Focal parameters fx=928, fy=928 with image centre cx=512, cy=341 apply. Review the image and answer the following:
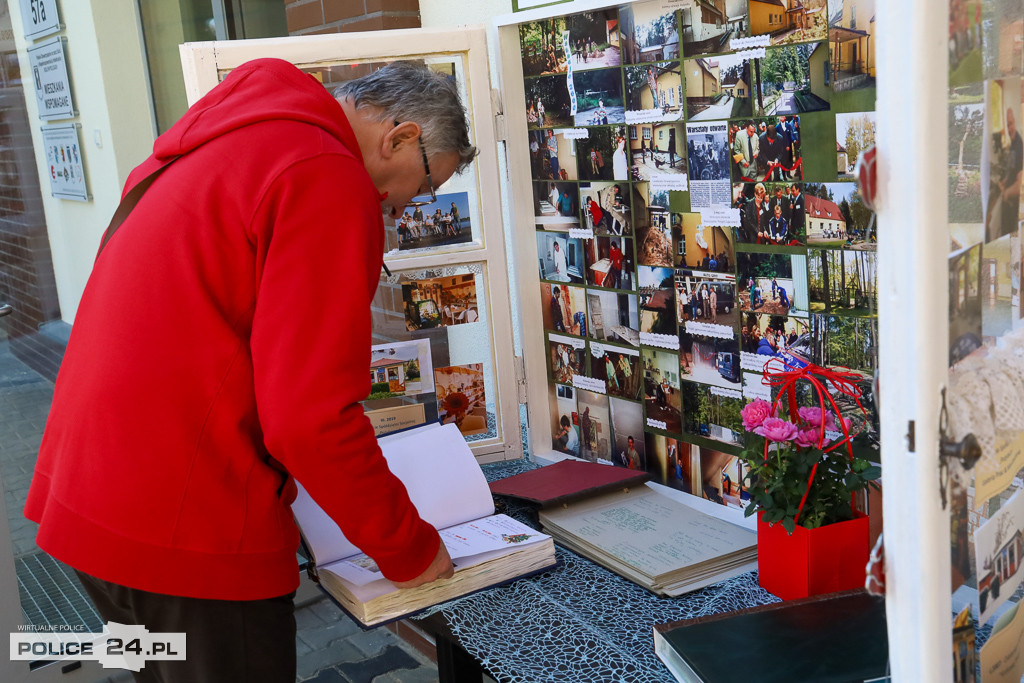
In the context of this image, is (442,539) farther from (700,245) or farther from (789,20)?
(789,20)

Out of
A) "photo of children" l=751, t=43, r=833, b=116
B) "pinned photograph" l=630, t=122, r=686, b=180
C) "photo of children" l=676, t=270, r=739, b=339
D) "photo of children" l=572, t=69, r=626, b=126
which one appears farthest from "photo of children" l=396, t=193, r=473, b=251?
"photo of children" l=751, t=43, r=833, b=116

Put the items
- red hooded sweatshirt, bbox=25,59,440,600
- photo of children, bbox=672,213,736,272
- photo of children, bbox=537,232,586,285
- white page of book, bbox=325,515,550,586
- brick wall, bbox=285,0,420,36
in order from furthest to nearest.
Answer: brick wall, bbox=285,0,420,36 → photo of children, bbox=537,232,586,285 → photo of children, bbox=672,213,736,272 → white page of book, bbox=325,515,550,586 → red hooded sweatshirt, bbox=25,59,440,600

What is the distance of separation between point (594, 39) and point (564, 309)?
61cm

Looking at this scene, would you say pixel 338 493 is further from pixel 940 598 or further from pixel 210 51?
pixel 210 51

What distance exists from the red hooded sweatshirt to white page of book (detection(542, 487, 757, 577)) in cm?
50

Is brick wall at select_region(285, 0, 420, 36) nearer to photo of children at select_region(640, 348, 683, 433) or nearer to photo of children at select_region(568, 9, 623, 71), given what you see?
photo of children at select_region(568, 9, 623, 71)

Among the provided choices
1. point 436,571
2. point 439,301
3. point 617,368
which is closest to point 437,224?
point 439,301

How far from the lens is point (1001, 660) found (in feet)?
3.47

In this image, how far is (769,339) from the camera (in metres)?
1.68

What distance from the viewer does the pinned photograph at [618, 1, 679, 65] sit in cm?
175

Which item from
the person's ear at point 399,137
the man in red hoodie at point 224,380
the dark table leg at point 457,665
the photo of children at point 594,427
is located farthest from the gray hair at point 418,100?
the dark table leg at point 457,665

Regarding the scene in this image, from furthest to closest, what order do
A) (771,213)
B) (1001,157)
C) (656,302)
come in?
(656,302) → (771,213) → (1001,157)

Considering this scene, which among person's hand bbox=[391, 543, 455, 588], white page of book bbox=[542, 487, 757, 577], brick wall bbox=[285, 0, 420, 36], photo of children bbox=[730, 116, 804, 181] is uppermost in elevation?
brick wall bbox=[285, 0, 420, 36]

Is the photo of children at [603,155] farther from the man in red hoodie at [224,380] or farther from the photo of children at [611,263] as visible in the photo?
the man in red hoodie at [224,380]
